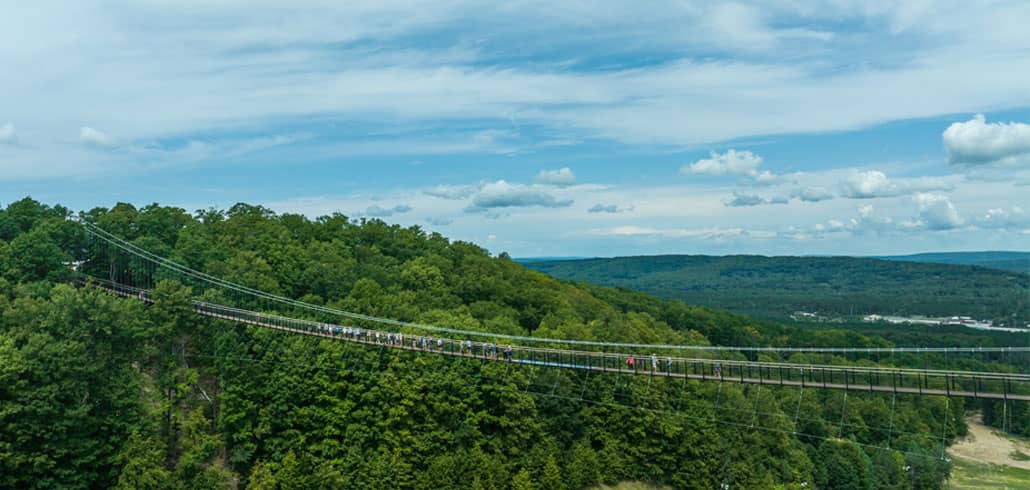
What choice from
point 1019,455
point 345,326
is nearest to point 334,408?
point 345,326

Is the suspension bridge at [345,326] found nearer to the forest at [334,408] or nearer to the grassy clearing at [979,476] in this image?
the forest at [334,408]

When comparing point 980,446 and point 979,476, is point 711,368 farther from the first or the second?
point 979,476

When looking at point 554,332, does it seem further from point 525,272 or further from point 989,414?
point 525,272

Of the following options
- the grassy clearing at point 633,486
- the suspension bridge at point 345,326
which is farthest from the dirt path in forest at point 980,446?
the grassy clearing at point 633,486

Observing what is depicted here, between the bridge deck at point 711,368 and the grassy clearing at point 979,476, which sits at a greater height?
the bridge deck at point 711,368

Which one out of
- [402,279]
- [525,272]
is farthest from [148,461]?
[525,272]

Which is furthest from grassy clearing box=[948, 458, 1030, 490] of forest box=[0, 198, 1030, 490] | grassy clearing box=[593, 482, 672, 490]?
grassy clearing box=[593, 482, 672, 490]

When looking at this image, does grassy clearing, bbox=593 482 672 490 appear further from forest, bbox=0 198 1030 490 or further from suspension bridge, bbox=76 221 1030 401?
suspension bridge, bbox=76 221 1030 401
